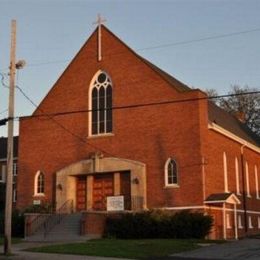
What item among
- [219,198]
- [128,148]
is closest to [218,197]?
[219,198]

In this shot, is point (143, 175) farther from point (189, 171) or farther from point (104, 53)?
point (104, 53)

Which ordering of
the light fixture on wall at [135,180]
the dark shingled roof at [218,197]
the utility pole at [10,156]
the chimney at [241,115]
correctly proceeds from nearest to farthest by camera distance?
the utility pole at [10,156]
the dark shingled roof at [218,197]
the light fixture on wall at [135,180]
the chimney at [241,115]

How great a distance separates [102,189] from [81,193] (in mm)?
1888

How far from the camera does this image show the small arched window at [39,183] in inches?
1672

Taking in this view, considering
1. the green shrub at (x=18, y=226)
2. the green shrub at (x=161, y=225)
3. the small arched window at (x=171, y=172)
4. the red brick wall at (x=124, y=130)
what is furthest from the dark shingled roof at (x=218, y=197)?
the green shrub at (x=18, y=226)

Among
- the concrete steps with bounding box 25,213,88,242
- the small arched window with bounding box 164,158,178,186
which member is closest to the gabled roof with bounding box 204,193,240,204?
the small arched window with bounding box 164,158,178,186

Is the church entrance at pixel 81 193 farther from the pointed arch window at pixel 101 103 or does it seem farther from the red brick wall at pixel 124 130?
the pointed arch window at pixel 101 103

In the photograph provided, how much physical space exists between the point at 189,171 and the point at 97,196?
7.53 metres

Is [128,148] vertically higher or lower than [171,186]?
higher

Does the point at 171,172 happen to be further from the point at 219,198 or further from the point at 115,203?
the point at 115,203

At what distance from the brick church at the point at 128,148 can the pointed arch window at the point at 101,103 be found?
0.07 metres

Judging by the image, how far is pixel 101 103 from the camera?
41094mm

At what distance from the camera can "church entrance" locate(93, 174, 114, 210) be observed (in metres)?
39.5

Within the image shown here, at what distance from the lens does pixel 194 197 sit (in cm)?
3544
